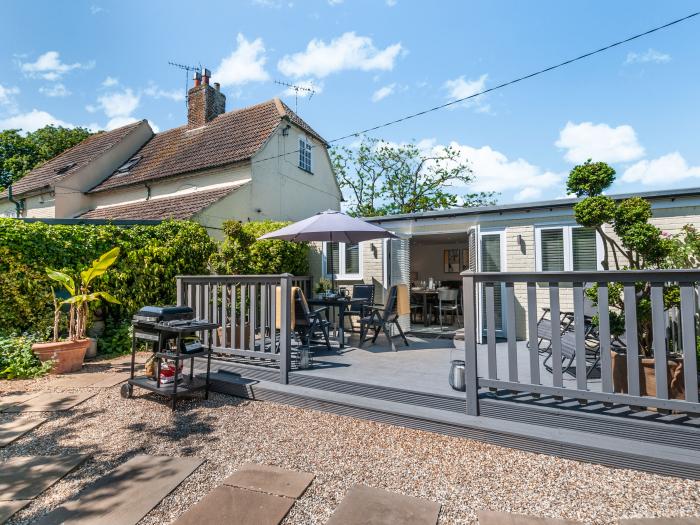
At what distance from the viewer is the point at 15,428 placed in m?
3.42

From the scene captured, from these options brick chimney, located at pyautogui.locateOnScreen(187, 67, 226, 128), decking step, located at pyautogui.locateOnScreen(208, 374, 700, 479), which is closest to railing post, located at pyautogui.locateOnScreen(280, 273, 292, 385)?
decking step, located at pyautogui.locateOnScreen(208, 374, 700, 479)

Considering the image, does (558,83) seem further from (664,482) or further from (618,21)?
(664,482)

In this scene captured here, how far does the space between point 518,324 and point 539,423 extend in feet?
13.6

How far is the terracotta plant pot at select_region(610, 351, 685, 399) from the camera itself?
2814 mm

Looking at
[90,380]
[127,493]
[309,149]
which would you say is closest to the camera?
[127,493]

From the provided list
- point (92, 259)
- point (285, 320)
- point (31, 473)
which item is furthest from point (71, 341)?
point (285, 320)

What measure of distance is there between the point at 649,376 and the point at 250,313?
3.87 metres

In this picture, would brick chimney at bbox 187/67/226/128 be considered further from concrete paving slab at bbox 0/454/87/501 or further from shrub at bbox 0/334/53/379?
concrete paving slab at bbox 0/454/87/501

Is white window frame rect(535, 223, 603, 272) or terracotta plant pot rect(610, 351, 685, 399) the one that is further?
white window frame rect(535, 223, 603, 272)

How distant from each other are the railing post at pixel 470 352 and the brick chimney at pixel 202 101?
1464 cm

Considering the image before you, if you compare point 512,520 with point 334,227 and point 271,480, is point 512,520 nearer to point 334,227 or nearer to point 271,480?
point 271,480

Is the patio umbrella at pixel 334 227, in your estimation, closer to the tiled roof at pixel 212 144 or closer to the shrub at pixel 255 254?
the shrub at pixel 255 254

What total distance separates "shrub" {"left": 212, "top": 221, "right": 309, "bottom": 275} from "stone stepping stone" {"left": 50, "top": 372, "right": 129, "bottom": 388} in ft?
10.9

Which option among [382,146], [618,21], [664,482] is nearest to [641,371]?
[664,482]
